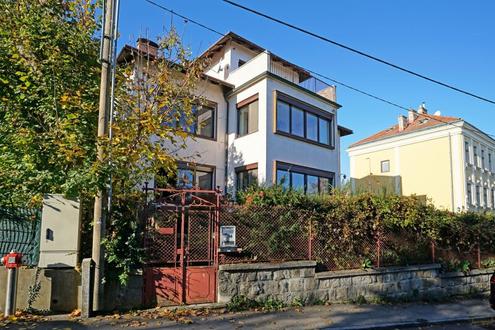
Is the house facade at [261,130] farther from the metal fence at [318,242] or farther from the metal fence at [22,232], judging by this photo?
the metal fence at [22,232]

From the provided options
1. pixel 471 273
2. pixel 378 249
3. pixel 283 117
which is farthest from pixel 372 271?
pixel 283 117

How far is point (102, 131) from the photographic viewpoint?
7.38 metres

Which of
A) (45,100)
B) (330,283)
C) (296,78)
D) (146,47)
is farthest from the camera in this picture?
(296,78)

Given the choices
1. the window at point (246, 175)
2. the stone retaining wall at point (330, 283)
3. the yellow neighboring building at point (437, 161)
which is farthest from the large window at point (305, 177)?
the yellow neighboring building at point (437, 161)

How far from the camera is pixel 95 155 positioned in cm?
745

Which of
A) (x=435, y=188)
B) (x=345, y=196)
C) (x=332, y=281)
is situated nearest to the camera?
(x=332, y=281)

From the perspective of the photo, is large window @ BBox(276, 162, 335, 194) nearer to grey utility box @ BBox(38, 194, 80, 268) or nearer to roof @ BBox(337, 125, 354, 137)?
roof @ BBox(337, 125, 354, 137)

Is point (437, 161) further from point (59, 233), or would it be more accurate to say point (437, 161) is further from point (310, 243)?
point (59, 233)

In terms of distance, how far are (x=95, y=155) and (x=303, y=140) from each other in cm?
995

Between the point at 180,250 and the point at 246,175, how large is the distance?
24.4ft

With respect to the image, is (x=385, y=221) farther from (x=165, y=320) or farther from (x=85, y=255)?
(x=85, y=255)

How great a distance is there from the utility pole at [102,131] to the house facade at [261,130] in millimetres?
5975

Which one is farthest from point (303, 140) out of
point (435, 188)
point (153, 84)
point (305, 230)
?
point (435, 188)

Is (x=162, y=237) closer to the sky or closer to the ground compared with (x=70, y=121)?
closer to the ground
